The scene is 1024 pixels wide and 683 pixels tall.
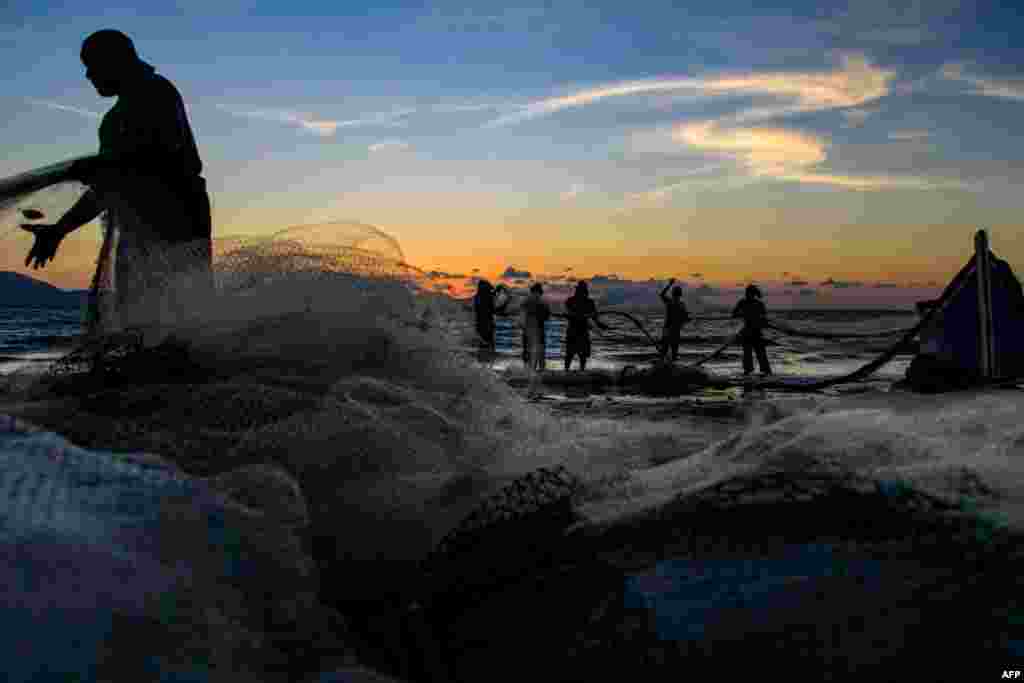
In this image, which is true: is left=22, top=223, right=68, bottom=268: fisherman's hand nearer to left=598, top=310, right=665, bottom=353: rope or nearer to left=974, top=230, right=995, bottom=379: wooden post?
left=974, top=230, right=995, bottom=379: wooden post

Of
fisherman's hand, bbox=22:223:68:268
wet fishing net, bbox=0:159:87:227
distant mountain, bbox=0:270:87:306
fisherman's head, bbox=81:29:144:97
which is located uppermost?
fisherman's head, bbox=81:29:144:97

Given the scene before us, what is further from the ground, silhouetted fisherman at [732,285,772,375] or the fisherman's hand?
the fisherman's hand

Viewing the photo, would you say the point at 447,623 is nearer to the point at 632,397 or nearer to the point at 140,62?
the point at 140,62

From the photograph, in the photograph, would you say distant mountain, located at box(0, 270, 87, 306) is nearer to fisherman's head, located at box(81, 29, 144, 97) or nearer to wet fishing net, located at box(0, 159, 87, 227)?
wet fishing net, located at box(0, 159, 87, 227)

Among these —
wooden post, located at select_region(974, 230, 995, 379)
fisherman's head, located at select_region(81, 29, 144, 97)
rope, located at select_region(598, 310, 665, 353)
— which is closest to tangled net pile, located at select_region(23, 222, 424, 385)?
fisherman's head, located at select_region(81, 29, 144, 97)

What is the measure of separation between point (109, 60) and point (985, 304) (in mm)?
7847

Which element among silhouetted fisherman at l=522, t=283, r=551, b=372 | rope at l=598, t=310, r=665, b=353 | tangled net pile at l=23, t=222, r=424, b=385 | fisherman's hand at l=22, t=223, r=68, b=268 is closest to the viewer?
tangled net pile at l=23, t=222, r=424, b=385

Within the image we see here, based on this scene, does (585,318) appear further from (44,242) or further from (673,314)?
(44,242)

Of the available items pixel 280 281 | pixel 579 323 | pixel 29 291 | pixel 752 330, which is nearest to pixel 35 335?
pixel 579 323

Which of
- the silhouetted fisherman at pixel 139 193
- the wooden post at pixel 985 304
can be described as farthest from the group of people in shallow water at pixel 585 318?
the silhouetted fisherman at pixel 139 193

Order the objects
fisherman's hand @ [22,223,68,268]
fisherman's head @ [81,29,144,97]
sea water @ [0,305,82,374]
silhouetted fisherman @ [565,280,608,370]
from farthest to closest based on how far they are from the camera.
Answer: silhouetted fisherman @ [565,280,608,370] → fisherman's head @ [81,29,144,97] → fisherman's hand @ [22,223,68,268] → sea water @ [0,305,82,374]

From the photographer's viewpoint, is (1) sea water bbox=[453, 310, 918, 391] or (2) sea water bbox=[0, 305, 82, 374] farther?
(1) sea water bbox=[453, 310, 918, 391]

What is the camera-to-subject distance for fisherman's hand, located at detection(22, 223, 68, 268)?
10.8 feet

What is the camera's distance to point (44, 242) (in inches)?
131
